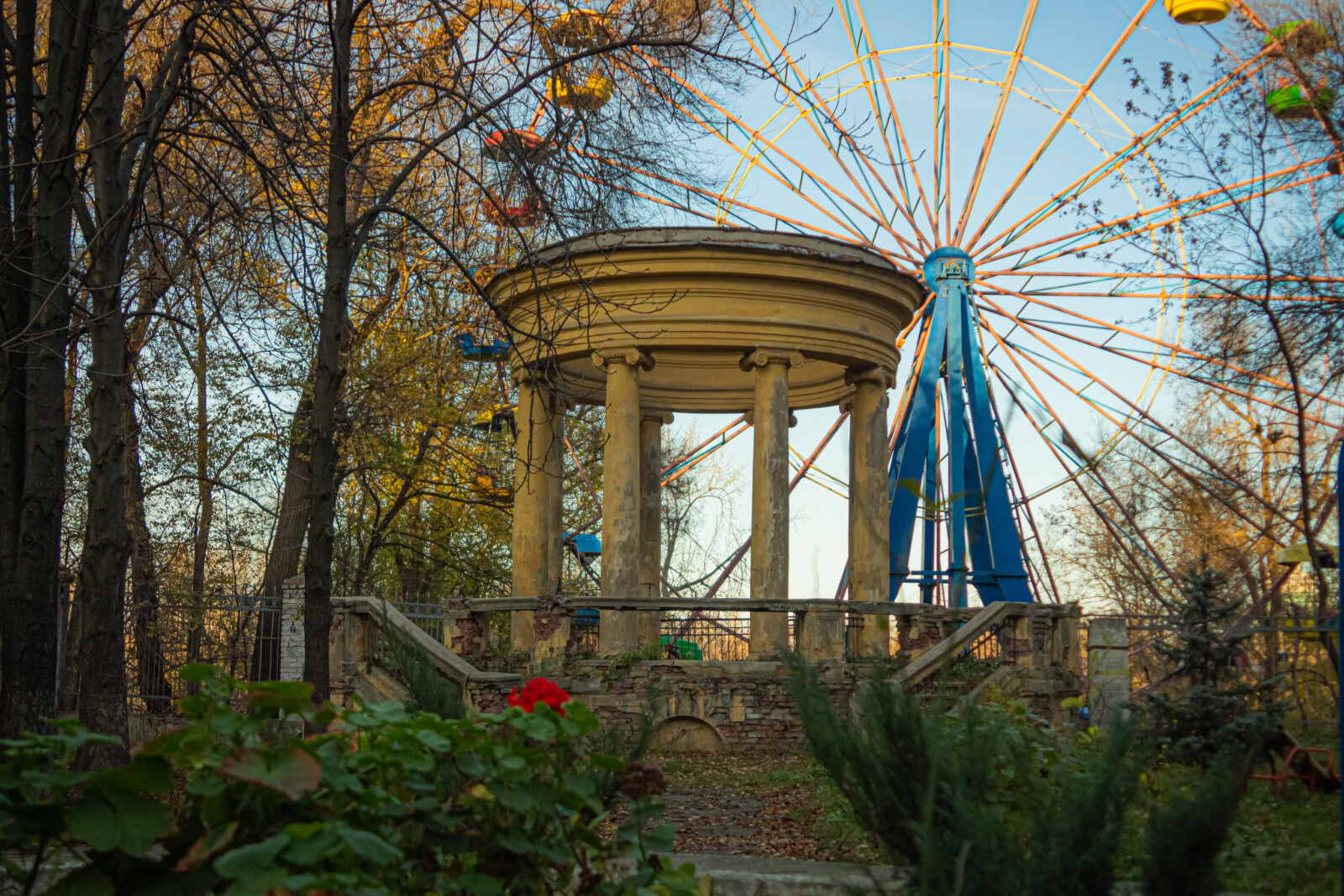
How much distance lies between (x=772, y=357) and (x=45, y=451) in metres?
9.25

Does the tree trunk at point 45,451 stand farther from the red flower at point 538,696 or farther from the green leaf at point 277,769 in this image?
the green leaf at point 277,769

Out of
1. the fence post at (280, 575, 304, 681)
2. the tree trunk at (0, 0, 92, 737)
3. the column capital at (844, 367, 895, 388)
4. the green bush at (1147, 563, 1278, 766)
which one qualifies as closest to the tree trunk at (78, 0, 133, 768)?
the tree trunk at (0, 0, 92, 737)

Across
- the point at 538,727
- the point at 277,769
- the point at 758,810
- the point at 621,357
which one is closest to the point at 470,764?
the point at 538,727

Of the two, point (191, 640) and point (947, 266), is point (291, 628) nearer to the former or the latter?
point (191, 640)

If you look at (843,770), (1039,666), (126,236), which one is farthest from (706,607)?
(843,770)

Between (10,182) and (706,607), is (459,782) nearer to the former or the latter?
(10,182)

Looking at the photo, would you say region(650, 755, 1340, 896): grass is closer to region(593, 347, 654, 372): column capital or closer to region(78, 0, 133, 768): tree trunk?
region(78, 0, 133, 768): tree trunk

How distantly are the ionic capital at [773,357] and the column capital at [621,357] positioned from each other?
136 centimetres

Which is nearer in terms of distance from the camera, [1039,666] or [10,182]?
[10,182]

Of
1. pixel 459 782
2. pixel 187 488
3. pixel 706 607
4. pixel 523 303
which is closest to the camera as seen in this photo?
pixel 459 782

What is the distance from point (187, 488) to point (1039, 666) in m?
15.4

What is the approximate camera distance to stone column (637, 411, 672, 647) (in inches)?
773

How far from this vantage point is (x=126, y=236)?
386 inches

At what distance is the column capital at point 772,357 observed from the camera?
16.2 meters
